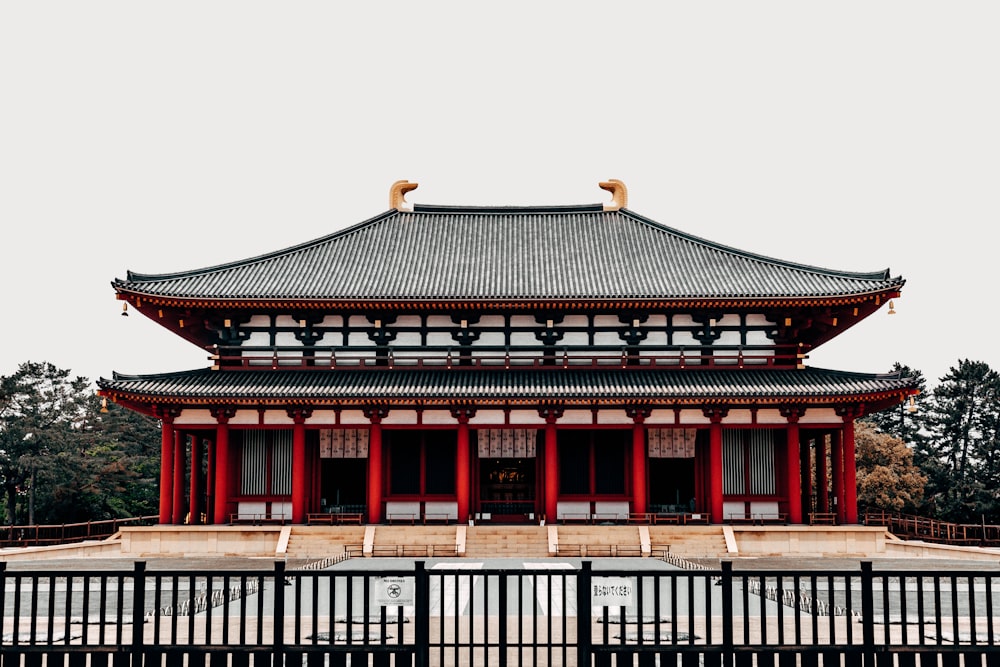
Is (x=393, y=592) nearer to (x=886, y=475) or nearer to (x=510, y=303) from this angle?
(x=510, y=303)

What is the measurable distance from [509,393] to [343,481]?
789 centimetres

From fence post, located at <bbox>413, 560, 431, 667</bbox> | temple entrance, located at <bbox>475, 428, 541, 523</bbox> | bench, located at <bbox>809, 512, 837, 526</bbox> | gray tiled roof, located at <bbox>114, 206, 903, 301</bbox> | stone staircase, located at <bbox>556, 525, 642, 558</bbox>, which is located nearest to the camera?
fence post, located at <bbox>413, 560, 431, 667</bbox>

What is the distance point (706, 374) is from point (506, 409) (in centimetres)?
748

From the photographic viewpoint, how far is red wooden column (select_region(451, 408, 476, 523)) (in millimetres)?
32250

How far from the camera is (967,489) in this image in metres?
51.3

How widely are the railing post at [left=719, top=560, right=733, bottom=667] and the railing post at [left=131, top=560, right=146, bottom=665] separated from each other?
5.84m

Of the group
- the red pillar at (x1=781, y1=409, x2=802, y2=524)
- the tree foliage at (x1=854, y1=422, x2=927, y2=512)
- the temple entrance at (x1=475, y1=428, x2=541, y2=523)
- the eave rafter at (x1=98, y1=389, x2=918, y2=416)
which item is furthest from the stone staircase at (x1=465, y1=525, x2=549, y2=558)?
the tree foliage at (x1=854, y1=422, x2=927, y2=512)

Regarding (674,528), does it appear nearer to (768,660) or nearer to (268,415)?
(268,415)

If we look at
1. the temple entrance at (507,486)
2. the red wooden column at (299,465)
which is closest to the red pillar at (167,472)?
the red wooden column at (299,465)

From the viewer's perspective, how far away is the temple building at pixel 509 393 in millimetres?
32531

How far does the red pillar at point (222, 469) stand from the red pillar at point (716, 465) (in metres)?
16.9

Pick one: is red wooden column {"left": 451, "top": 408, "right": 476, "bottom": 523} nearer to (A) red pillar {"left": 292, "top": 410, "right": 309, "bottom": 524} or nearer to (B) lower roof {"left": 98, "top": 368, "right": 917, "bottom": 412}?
(B) lower roof {"left": 98, "top": 368, "right": 917, "bottom": 412}

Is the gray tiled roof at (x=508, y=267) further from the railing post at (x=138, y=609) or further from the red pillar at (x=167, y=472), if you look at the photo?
the railing post at (x=138, y=609)

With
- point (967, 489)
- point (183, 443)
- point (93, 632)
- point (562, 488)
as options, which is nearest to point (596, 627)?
point (93, 632)
